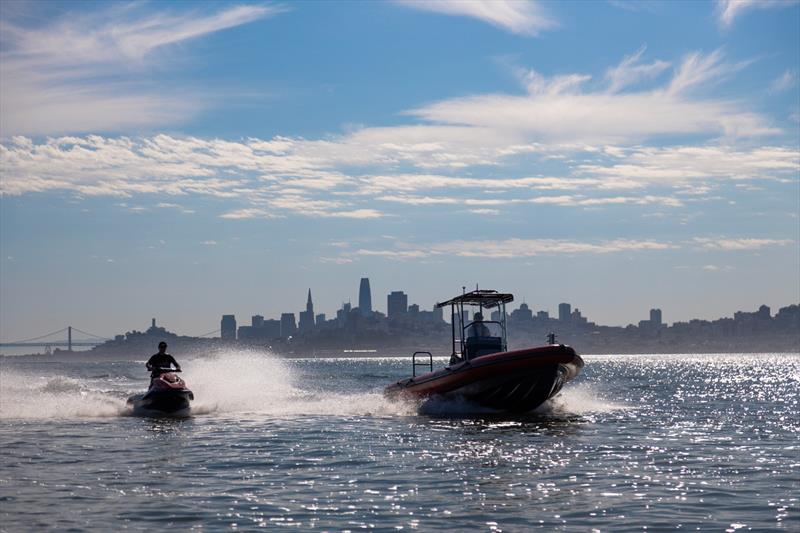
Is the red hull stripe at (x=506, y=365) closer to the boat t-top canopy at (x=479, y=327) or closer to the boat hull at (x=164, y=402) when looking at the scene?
the boat t-top canopy at (x=479, y=327)

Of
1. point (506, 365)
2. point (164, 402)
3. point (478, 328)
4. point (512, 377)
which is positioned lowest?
Answer: point (164, 402)

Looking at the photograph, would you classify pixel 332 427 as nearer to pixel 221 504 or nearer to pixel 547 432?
pixel 547 432

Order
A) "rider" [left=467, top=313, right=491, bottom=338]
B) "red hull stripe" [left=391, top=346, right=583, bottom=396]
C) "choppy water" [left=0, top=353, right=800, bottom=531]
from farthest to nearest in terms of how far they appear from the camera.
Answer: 1. "rider" [left=467, top=313, right=491, bottom=338]
2. "red hull stripe" [left=391, top=346, right=583, bottom=396]
3. "choppy water" [left=0, top=353, right=800, bottom=531]

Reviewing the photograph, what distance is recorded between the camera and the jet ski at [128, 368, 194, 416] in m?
30.2

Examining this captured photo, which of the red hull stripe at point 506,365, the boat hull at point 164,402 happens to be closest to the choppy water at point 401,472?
the boat hull at point 164,402

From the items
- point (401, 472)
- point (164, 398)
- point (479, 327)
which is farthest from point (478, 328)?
point (401, 472)

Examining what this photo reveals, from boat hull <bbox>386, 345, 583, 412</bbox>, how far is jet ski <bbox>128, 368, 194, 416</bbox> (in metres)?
8.04

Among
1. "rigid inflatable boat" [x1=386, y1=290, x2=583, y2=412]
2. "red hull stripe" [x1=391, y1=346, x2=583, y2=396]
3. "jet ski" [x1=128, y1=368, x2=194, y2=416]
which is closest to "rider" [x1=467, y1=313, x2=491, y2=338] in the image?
"rigid inflatable boat" [x1=386, y1=290, x2=583, y2=412]

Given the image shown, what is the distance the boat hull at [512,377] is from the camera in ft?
94.5

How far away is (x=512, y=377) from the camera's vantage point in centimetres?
2912

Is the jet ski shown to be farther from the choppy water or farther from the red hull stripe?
the red hull stripe

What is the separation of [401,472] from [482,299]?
15936 mm

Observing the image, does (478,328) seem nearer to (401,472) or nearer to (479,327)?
(479,327)

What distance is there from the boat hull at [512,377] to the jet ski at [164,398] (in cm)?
804
